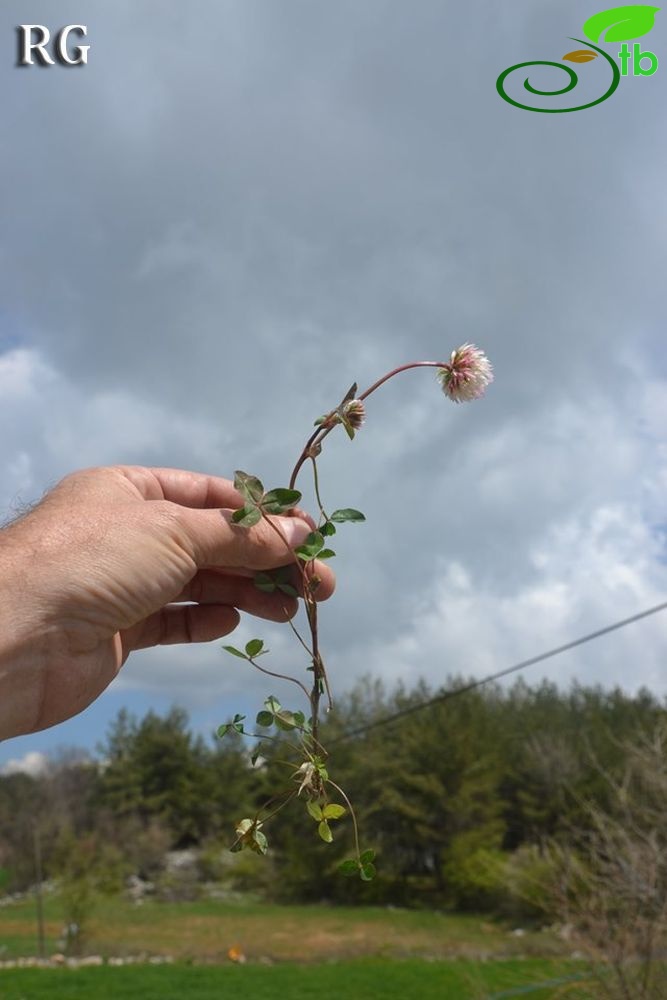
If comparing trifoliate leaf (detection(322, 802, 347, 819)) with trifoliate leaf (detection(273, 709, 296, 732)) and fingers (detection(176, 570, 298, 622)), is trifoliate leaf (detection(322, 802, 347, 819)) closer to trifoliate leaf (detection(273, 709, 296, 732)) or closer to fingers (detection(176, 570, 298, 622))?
trifoliate leaf (detection(273, 709, 296, 732))

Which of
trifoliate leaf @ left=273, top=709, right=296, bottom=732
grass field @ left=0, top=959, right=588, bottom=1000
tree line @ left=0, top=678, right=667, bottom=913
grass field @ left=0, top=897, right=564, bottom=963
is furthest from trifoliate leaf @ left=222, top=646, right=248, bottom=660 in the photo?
tree line @ left=0, top=678, right=667, bottom=913

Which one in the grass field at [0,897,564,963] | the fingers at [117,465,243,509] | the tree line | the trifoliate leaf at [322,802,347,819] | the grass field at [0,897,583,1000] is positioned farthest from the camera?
the tree line

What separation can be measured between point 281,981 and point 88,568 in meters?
14.1

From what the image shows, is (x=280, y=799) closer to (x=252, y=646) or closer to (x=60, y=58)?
(x=252, y=646)

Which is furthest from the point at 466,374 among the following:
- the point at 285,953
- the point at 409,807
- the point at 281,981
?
the point at 409,807

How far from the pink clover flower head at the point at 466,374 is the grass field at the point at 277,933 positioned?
48.9 ft

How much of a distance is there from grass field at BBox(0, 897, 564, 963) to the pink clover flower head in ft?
48.9

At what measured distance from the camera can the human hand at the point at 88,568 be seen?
3.77 ft

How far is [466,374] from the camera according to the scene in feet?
3.60

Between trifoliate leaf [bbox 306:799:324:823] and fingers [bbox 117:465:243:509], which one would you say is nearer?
trifoliate leaf [bbox 306:799:324:823]

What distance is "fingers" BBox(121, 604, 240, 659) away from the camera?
1465mm

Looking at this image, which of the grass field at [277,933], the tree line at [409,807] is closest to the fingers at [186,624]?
the grass field at [277,933]

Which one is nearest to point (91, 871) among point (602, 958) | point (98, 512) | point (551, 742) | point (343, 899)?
point (343, 899)

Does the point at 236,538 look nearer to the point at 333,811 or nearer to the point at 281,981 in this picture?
the point at 333,811
